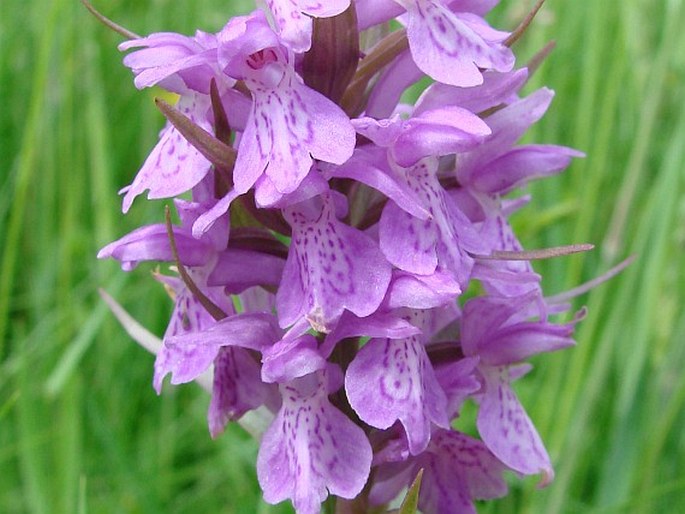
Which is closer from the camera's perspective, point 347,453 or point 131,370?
point 347,453

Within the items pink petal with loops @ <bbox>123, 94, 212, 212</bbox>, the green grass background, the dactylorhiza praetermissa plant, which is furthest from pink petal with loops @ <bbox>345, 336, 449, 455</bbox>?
the green grass background

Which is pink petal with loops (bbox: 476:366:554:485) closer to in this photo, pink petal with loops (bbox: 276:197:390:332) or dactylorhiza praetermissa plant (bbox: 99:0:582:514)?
dactylorhiza praetermissa plant (bbox: 99:0:582:514)

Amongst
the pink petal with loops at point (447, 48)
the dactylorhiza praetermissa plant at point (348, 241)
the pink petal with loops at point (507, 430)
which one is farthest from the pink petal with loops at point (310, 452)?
the pink petal with loops at point (447, 48)

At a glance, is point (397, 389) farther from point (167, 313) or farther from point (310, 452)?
point (167, 313)

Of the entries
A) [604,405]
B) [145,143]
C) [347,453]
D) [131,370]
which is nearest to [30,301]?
[131,370]

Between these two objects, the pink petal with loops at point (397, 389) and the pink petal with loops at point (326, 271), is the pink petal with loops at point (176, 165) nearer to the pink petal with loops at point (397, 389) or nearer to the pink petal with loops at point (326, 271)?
the pink petal with loops at point (326, 271)

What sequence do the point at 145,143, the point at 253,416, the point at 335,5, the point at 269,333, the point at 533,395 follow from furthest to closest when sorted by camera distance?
the point at 145,143 → the point at 533,395 → the point at 253,416 → the point at 269,333 → the point at 335,5

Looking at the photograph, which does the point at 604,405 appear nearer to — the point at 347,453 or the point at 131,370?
the point at 131,370
